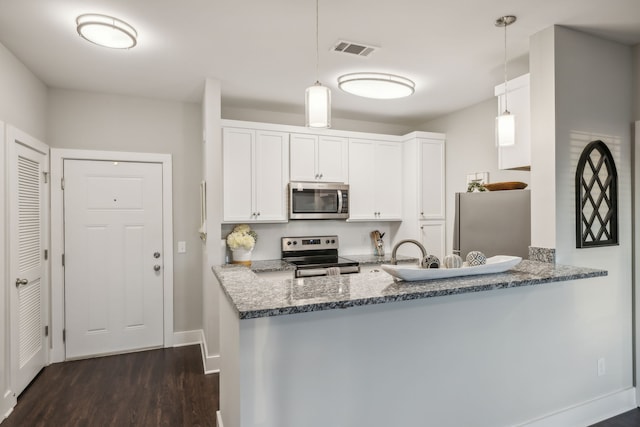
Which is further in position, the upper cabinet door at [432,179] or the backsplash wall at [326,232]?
the upper cabinet door at [432,179]

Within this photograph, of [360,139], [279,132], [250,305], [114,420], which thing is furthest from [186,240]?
[250,305]

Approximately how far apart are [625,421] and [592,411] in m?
0.27

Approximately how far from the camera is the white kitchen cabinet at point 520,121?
2.67 metres

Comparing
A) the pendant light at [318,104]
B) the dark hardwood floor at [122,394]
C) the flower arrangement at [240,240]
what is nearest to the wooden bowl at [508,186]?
the pendant light at [318,104]

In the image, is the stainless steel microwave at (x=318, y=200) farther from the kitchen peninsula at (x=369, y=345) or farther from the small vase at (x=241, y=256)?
the kitchen peninsula at (x=369, y=345)

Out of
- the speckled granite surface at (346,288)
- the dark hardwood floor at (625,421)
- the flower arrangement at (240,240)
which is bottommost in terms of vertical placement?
the dark hardwood floor at (625,421)

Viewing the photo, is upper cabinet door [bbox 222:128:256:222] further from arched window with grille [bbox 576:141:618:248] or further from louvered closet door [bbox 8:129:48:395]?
arched window with grille [bbox 576:141:618:248]

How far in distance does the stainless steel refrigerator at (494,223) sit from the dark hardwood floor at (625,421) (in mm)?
1192

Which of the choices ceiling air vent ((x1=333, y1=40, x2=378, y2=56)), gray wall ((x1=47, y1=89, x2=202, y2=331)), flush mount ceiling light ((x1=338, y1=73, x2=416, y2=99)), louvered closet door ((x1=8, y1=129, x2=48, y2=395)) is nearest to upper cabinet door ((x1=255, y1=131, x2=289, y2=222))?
gray wall ((x1=47, y1=89, x2=202, y2=331))

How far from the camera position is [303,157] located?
13.3ft

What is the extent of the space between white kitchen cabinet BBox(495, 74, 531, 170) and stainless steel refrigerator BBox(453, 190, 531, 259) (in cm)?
24

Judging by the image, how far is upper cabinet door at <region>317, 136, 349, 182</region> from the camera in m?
4.13

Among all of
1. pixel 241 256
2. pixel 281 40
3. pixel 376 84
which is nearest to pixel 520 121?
pixel 376 84

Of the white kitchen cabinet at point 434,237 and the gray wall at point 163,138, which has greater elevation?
the gray wall at point 163,138
